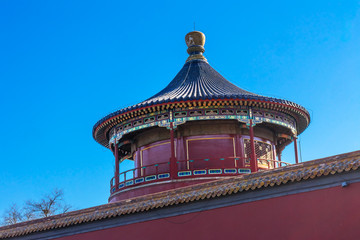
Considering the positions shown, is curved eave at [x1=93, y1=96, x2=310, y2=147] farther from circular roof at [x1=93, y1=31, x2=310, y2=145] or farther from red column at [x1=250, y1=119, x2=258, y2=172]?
red column at [x1=250, y1=119, x2=258, y2=172]

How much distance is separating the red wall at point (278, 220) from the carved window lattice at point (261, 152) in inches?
286

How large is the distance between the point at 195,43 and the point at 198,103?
6.39 metres

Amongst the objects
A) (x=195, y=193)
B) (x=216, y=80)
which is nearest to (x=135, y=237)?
(x=195, y=193)

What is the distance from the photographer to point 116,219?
16.4m

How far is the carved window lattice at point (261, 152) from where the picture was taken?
72.6 ft

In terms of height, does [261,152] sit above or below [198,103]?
below

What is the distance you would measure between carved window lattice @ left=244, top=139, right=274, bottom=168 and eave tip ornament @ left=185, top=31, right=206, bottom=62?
5.85 metres

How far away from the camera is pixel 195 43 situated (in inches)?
1051

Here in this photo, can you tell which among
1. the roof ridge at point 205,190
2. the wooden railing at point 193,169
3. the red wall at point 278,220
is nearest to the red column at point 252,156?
the wooden railing at point 193,169

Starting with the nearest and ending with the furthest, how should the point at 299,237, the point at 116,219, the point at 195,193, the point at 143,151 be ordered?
the point at 299,237 < the point at 195,193 < the point at 116,219 < the point at 143,151

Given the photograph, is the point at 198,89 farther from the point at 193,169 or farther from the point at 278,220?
the point at 278,220

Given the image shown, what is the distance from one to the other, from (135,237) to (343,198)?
648 cm

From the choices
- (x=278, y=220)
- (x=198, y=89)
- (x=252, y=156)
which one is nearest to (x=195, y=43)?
(x=198, y=89)

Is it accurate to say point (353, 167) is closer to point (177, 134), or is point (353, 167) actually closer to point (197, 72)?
point (177, 134)
